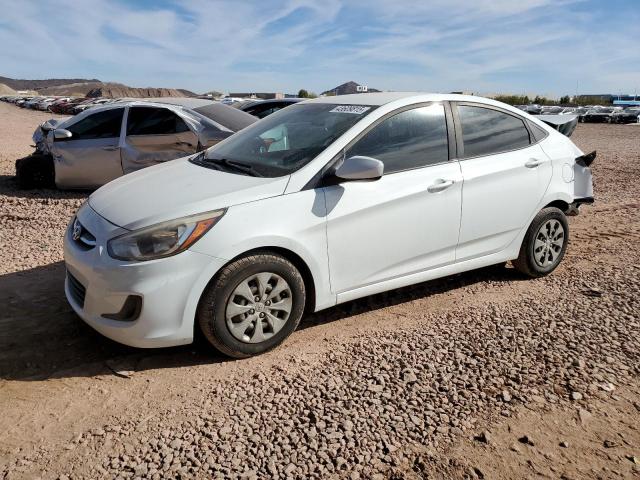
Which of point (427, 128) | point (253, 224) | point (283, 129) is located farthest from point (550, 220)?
point (253, 224)

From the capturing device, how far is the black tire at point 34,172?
9102 mm

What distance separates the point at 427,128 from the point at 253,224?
1.73 m

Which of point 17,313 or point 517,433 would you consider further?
point 17,313

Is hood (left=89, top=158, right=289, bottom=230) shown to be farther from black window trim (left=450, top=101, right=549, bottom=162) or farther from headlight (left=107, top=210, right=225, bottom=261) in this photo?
black window trim (left=450, top=101, right=549, bottom=162)

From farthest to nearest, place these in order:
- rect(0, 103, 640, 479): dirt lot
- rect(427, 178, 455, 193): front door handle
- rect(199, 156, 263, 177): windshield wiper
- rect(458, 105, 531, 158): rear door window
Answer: rect(458, 105, 531, 158): rear door window → rect(427, 178, 455, 193): front door handle → rect(199, 156, 263, 177): windshield wiper → rect(0, 103, 640, 479): dirt lot

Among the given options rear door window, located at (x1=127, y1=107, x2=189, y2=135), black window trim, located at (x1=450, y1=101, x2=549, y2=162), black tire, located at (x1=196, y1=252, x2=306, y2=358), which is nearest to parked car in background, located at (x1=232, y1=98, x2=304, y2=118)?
rear door window, located at (x1=127, y1=107, x2=189, y2=135)

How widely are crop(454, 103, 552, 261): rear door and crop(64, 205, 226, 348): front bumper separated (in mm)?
2181

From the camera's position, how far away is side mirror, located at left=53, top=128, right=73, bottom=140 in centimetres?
838

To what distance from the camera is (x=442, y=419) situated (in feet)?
9.47

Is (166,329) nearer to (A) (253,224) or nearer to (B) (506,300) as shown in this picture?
(A) (253,224)

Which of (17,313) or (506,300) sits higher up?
(17,313)

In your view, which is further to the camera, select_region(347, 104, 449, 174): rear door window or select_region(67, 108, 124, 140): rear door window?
select_region(67, 108, 124, 140): rear door window

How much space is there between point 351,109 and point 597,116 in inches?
1941

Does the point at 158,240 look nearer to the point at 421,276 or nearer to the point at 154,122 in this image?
the point at 421,276
